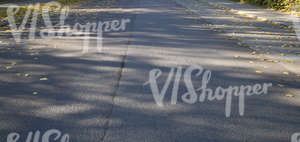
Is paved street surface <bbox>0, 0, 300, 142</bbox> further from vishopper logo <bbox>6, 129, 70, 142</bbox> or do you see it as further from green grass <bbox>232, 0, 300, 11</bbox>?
green grass <bbox>232, 0, 300, 11</bbox>

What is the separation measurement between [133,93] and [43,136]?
166cm

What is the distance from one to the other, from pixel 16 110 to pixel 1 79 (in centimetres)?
156

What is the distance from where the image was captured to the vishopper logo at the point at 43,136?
341 centimetres

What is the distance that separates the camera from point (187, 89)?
494 cm

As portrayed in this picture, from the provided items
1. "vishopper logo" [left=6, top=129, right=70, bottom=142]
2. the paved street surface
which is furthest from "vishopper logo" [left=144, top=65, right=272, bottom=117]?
"vishopper logo" [left=6, top=129, right=70, bottom=142]

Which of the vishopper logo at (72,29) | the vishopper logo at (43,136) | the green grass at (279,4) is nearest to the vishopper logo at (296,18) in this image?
the green grass at (279,4)

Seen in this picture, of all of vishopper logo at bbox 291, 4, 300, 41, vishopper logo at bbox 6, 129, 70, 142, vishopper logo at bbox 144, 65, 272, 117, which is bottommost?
vishopper logo at bbox 6, 129, 70, 142

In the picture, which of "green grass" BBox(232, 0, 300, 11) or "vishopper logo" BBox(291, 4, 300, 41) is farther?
"green grass" BBox(232, 0, 300, 11)

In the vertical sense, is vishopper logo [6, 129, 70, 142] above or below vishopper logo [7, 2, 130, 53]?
above

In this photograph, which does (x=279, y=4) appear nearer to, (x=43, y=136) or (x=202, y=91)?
(x=202, y=91)

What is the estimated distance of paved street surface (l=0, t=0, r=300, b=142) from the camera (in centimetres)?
362

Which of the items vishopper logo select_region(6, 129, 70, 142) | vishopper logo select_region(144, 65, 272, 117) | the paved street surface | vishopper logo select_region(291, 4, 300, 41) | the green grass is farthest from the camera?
the green grass

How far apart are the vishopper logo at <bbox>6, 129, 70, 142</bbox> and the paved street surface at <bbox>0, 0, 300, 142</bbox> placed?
6 cm

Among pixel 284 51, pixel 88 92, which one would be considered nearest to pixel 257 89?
pixel 88 92
